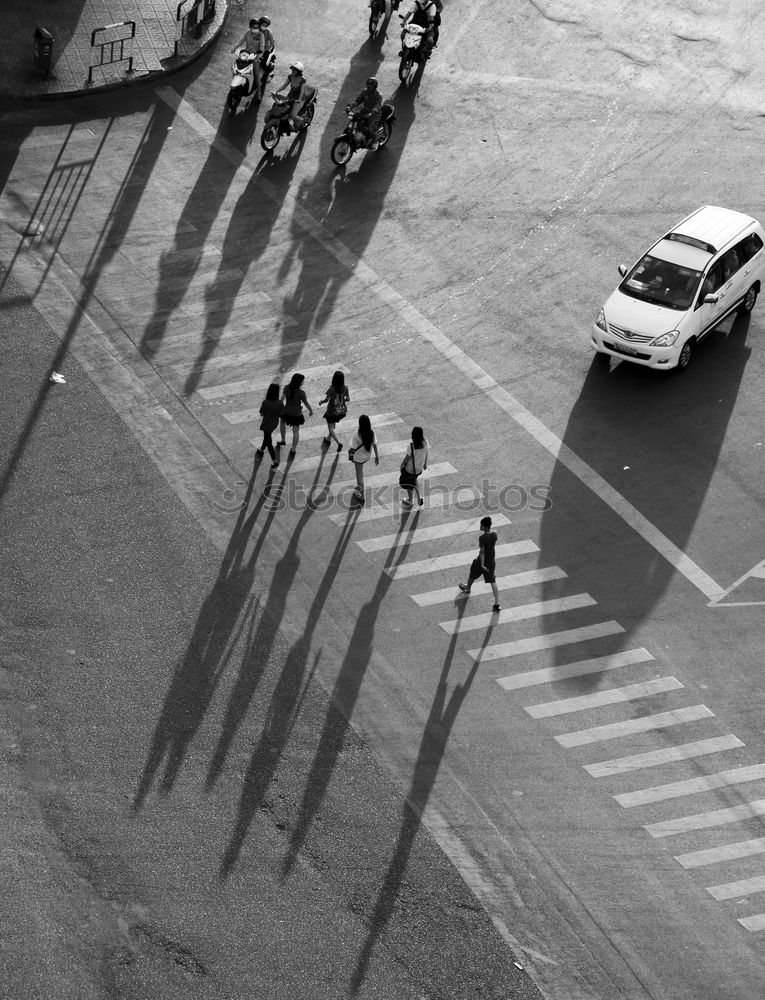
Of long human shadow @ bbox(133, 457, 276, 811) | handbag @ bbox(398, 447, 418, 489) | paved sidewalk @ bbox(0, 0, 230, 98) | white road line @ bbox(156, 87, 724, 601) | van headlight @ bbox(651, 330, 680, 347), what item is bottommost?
long human shadow @ bbox(133, 457, 276, 811)

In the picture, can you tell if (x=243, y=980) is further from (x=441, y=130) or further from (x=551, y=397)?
(x=441, y=130)

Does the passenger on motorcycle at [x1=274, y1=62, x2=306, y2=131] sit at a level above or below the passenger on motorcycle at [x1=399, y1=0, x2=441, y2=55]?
below

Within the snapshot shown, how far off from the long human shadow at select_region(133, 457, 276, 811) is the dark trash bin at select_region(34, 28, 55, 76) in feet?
51.6

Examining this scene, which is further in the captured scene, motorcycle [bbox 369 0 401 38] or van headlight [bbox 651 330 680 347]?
motorcycle [bbox 369 0 401 38]

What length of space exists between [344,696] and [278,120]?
54.5 ft

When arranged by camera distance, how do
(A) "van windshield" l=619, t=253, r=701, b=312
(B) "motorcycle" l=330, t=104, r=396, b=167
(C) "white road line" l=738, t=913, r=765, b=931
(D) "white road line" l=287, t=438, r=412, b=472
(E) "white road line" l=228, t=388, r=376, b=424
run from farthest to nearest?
1. (B) "motorcycle" l=330, t=104, r=396, b=167
2. (A) "van windshield" l=619, t=253, r=701, b=312
3. (E) "white road line" l=228, t=388, r=376, b=424
4. (D) "white road line" l=287, t=438, r=412, b=472
5. (C) "white road line" l=738, t=913, r=765, b=931

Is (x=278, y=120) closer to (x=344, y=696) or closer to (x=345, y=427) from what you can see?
(x=345, y=427)

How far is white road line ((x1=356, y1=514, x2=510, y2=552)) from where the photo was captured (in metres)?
21.3

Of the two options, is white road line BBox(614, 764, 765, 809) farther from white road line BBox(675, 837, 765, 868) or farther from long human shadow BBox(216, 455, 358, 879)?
long human shadow BBox(216, 455, 358, 879)

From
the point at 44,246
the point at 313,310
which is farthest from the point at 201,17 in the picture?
the point at 313,310

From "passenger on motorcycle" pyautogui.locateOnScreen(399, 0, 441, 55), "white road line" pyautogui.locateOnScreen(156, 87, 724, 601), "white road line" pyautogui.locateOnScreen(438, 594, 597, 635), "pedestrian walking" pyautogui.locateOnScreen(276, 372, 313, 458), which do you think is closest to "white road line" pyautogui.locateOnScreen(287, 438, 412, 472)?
"pedestrian walking" pyautogui.locateOnScreen(276, 372, 313, 458)

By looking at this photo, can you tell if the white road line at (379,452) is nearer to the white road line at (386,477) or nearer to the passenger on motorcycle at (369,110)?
the white road line at (386,477)

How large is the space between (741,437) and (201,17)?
1969 cm

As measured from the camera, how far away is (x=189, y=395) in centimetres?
2416
